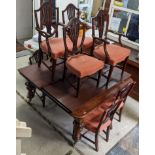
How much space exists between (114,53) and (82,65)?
543 mm

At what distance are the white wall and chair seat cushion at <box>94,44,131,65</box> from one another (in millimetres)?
2578

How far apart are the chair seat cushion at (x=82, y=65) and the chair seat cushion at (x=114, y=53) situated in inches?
6.9

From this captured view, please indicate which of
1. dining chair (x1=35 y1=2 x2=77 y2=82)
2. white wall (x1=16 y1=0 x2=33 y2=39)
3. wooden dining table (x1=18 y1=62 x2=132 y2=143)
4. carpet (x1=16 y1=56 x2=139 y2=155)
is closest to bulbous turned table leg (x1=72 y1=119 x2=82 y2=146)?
→ wooden dining table (x1=18 y1=62 x2=132 y2=143)

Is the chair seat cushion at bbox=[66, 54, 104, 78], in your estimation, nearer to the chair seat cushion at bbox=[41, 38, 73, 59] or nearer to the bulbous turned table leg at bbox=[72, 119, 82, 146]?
the chair seat cushion at bbox=[41, 38, 73, 59]

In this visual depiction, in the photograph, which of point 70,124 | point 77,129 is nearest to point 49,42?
point 70,124

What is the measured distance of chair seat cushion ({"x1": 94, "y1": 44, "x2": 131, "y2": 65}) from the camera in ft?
8.14

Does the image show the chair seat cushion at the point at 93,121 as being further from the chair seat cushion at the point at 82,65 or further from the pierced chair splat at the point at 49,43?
the pierced chair splat at the point at 49,43

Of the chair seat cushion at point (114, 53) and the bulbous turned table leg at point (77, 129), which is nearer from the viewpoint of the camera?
the bulbous turned table leg at point (77, 129)

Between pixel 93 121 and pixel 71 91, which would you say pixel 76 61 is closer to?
A: pixel 71 91

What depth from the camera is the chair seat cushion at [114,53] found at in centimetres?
248

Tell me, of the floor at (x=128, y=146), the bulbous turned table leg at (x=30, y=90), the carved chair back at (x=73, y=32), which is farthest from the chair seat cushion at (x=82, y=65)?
the floor at (x=128, y=146)
